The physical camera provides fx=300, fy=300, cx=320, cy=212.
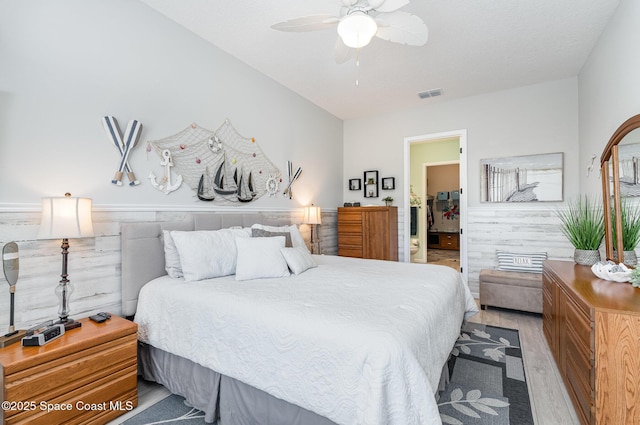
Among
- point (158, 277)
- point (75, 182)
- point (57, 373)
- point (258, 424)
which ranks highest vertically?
point (75, 182)

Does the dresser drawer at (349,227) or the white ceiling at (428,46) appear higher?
the white ceiling at (428,46)

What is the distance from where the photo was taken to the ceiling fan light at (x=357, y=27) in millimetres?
1776

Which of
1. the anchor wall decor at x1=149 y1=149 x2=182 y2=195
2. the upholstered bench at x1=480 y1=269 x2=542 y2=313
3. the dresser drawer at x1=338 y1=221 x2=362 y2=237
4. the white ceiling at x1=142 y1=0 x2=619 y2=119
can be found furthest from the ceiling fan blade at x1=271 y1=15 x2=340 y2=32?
the upholstered bench at x1=480 y1=269 x2=542 y2=313

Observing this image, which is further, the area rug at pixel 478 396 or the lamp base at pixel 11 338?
the area rug at pixel 478 396

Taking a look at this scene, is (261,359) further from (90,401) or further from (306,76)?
(306,76)

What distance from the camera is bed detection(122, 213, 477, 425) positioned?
1221mm

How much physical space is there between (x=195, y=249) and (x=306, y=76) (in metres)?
2.52

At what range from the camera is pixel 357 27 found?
5.93 ft

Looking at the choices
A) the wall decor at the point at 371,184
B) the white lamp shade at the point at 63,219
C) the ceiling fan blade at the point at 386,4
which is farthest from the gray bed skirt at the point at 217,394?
the wall decor at the point at 371,184

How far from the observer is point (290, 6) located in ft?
7.97

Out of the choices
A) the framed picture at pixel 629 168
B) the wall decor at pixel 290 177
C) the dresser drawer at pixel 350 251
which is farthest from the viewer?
the dresser drawer at pixel 350 251

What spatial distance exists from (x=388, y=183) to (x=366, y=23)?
11.0 ft

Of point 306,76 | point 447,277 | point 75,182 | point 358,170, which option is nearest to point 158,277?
point 75,182

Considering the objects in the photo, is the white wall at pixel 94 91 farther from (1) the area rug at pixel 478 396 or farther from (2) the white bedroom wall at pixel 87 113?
(1) the area rug at pixel 478 396
